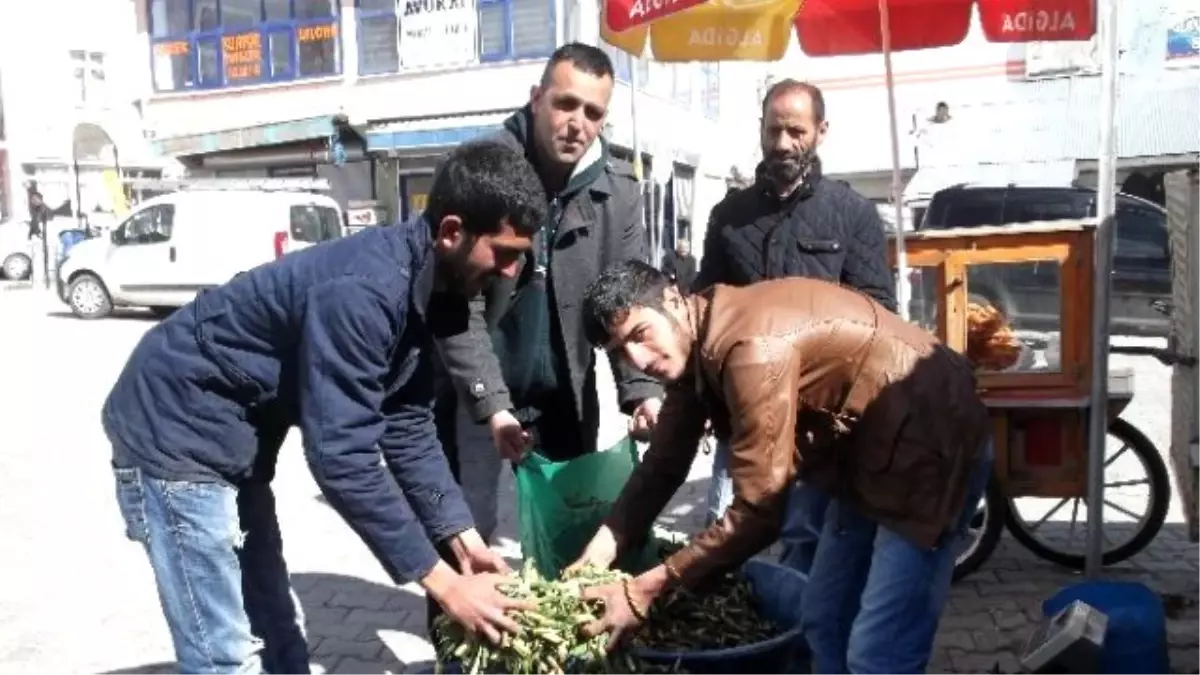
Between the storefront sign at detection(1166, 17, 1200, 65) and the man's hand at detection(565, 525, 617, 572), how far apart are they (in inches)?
906

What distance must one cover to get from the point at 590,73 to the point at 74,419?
733 centimetres

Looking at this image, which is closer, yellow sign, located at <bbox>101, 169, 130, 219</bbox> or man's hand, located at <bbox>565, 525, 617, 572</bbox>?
man's hand, located at <bbox>565, 525, 617, 572</bbox>

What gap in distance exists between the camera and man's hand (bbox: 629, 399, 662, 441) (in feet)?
10.7

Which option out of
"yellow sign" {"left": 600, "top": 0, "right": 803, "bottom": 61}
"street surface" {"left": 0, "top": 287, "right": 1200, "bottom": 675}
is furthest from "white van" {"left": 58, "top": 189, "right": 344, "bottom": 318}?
"yellow sign" {"left": 600, "top": 0, "right": 803, "bottom": 61}

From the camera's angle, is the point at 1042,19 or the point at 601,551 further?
the point at 1042,19

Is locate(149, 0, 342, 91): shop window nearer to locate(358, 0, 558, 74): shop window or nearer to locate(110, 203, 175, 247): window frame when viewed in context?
locate(358, 0, 558, 74): shop window

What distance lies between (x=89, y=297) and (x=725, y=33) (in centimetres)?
1344

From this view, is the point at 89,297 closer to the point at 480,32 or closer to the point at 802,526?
the point at 480,32

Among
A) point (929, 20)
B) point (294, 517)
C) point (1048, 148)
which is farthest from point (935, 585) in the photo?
point (1048, 148)

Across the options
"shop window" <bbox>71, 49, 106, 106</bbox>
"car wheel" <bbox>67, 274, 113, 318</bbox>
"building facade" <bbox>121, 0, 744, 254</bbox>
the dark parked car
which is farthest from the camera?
"shop window" <bbox>71, 49, 106, 106</bbox>

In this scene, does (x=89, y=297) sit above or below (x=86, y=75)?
below

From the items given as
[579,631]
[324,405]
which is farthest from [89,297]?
[579,631]

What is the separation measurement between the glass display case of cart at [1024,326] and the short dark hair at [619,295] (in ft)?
8.05

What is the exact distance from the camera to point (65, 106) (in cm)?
3431
